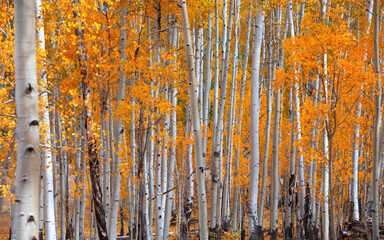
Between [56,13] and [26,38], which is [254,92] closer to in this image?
[56,13]

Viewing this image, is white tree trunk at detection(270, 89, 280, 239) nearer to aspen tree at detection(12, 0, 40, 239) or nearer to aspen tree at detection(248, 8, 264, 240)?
aspen tree at detection(248, 8, 264, 240)

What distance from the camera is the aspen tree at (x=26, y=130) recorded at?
2.21 m

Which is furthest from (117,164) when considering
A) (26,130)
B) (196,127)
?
(26,130)

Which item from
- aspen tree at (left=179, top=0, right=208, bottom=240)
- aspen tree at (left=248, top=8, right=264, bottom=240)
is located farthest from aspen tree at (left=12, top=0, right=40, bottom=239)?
aspen tree at (left=248, top=8, right=264, bottom=240)

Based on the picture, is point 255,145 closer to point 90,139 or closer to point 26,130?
point 90,139

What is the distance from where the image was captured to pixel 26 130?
2230 mm

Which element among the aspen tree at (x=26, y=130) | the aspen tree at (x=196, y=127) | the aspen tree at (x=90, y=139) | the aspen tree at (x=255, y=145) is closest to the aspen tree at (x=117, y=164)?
the aspen tree at (x=90, y=139)

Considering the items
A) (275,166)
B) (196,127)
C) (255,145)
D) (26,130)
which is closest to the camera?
(26,130)

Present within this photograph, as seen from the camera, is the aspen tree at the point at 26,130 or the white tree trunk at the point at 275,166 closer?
the aspen tree at the point at 26,130

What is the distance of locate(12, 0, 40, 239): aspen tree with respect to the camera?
7.23ft

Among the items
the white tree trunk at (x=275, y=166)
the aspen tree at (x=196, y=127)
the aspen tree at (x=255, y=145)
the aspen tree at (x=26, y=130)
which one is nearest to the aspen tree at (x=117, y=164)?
the aspen tree at (x=196, y=127)

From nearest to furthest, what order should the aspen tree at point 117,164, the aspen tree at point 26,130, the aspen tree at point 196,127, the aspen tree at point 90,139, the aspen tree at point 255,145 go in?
the aspen tree at point 26,130 < the aspen tree at point 196,127 < the aspen tree at point 117,164 < the aspen tree at point 90,139 < the aspen tree at point 255,145

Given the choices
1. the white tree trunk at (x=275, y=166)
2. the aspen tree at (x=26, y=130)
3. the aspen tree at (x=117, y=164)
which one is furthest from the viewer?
the white tree trunk at (x=275, y=166)

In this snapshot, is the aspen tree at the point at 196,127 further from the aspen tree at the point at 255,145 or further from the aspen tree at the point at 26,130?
the aspen tree at the point at 255,145
